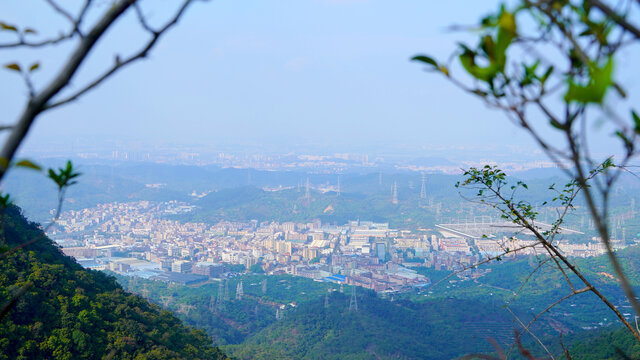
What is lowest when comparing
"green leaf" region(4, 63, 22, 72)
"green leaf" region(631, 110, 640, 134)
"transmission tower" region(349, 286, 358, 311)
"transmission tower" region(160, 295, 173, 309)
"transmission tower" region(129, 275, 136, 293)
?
"transmission tower" region(160, 295, 173, 309)

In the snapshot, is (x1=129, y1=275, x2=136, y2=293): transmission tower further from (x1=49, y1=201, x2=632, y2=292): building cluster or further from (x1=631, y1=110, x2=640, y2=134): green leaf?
(x1=631, y1=110, x2=640, y2=134): green leaf

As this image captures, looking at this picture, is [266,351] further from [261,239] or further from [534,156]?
[534,156]

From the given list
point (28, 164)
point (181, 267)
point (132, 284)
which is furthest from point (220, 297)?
point (28, 164)

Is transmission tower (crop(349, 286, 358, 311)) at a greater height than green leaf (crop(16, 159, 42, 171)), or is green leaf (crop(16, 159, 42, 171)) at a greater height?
green leaf (crop(16, 159, 42, 171))

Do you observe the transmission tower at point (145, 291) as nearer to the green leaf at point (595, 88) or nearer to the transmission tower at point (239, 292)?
the transmission tower at point (239, 292)

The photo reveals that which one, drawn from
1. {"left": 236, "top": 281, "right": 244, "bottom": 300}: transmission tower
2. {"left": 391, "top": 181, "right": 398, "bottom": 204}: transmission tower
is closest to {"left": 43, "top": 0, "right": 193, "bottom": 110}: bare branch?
{"left": 236, "top": 281, "right": 244, "bottom": 300}: transmission tower

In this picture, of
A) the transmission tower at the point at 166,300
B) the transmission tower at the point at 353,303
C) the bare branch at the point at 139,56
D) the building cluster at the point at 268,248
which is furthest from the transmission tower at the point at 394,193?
the bare branch at the point at 139,56

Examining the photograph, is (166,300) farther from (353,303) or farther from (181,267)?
(353,303)
